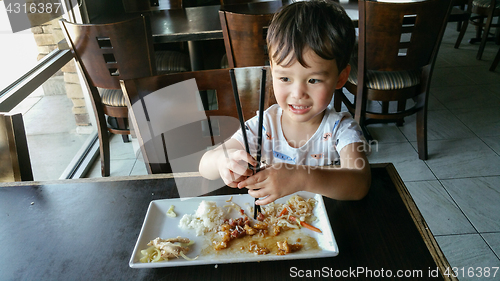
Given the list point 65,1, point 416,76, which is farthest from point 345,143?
point 65,1

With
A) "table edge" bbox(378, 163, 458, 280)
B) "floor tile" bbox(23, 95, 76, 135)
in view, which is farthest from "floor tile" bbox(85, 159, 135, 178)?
"table edge" bbox(378, 163, 458, 280)

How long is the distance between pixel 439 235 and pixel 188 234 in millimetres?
1630

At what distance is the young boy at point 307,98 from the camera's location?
0.81 metres

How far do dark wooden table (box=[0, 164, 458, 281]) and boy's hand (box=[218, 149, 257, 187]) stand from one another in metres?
0.12

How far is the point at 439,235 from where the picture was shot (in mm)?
1884

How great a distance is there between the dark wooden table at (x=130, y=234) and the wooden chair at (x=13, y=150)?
0.57 ft

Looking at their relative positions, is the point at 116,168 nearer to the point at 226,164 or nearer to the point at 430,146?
the point at 226,164

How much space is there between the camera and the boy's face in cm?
94

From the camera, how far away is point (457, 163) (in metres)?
2.48

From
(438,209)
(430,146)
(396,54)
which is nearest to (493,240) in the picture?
(438,209)

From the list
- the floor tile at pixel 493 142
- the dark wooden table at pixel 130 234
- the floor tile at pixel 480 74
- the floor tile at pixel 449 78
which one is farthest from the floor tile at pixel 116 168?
the floor tile at pixel 480 74

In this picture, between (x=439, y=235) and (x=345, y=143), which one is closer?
(x=345, y=143)

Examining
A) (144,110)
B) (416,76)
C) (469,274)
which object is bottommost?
(469,274)

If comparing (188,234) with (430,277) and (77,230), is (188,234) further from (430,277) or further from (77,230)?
(430,277)
